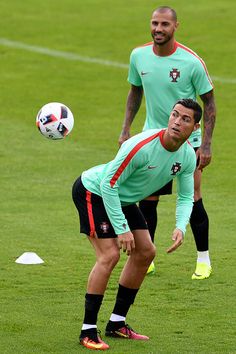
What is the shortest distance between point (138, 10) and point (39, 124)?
2137 centimetres

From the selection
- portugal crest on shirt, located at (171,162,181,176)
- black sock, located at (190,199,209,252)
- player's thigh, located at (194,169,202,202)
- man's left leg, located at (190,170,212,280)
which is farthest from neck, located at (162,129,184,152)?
black sock, located at (190,199,209,252)

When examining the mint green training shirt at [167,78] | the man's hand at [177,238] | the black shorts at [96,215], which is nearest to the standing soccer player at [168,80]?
the mint green training shirt at [167,78]

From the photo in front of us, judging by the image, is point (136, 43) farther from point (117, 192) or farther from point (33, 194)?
point (117, 192)

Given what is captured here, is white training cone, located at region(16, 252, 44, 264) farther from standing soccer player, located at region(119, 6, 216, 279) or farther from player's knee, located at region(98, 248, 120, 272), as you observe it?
player's knee, located at region(98, 248, 120, 272)

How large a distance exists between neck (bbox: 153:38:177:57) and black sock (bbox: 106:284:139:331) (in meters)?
2.75

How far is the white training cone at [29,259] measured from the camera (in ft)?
38.8

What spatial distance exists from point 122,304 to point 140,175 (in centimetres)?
116

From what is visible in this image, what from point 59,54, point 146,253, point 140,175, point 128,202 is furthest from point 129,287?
point 59,54

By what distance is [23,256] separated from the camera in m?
11.9

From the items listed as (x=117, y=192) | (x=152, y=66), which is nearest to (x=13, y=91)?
(x=152, y=66)

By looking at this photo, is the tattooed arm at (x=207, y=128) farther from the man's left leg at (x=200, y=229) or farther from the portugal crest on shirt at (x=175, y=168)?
the portugal crest on shirt at (x=175, y=168)

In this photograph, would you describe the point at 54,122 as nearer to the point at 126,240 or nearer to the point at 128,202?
the point at 128,202

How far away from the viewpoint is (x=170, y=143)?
8898 millimetres

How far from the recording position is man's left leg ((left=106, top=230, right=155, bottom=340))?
9.31 metres
